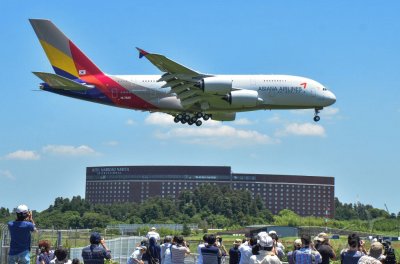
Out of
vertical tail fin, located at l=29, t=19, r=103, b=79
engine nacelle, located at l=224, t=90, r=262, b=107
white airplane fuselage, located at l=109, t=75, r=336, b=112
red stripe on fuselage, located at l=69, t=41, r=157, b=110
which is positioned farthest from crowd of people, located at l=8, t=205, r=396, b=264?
vertical tail fin, located at l=29, t=19, r=103, b=79

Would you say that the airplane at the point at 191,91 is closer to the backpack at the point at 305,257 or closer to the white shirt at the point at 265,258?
the backpack at the point at 305,257

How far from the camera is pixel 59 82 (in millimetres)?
55969

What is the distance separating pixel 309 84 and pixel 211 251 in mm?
41110

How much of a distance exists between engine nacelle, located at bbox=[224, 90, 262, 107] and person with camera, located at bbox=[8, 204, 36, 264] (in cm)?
3967

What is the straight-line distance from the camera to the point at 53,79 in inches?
2183

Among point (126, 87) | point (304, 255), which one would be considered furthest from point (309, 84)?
point (304, 255)

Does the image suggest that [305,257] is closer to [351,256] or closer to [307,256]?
[307,256]

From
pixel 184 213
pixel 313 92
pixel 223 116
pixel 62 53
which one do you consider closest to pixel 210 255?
pixel 313 92

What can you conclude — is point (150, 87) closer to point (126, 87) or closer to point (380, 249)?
point (126, 87)

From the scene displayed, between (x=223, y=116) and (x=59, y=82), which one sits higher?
(x=59, y=82)

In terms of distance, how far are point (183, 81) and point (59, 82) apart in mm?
9233

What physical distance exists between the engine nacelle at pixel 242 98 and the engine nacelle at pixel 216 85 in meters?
0.55

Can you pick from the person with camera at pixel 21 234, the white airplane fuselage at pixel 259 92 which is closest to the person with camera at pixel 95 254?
the person with camera at pixel 21 234

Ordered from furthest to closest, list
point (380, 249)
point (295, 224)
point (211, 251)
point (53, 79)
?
point (295, 224)
point (53, 79)
point (211, 251)
point (380, 249)
